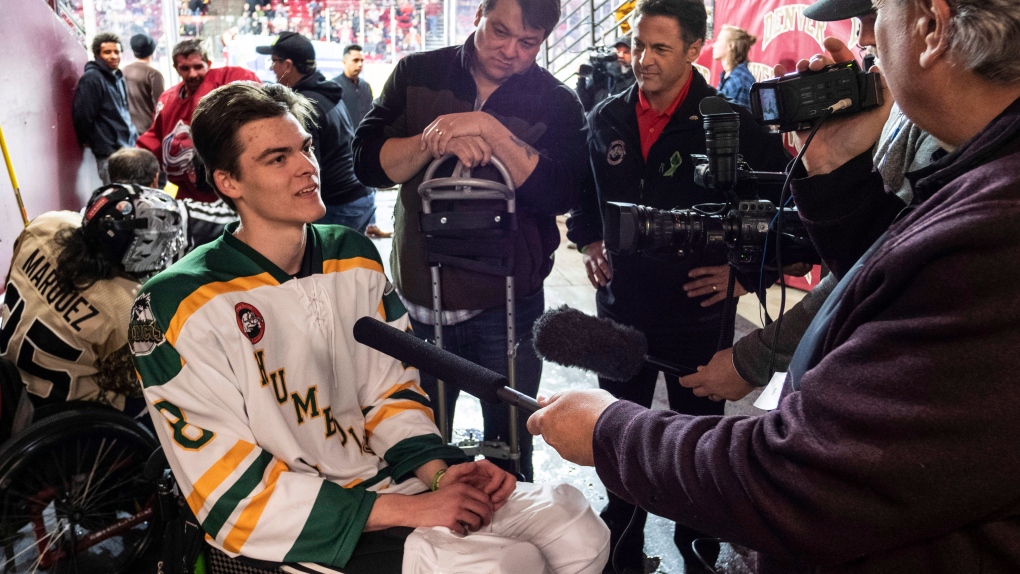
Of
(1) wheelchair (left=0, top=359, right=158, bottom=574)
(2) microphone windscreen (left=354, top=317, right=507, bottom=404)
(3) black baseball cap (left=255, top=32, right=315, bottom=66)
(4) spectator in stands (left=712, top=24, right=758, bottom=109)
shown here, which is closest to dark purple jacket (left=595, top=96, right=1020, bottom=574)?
(2) microphone windscreen (left=354, top=317, right=507, bottom=404)

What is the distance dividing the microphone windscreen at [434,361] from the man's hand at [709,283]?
3.09ft

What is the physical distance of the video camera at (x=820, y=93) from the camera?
1.15 m

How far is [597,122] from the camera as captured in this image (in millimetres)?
2293

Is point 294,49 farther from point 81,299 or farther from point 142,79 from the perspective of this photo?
point 142,79

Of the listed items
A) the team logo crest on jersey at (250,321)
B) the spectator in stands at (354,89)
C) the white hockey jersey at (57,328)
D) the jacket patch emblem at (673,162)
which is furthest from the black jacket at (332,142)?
the spectator in stands at (354,89)

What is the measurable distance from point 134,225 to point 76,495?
81 cm

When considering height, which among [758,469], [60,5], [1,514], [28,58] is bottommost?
[1,514]

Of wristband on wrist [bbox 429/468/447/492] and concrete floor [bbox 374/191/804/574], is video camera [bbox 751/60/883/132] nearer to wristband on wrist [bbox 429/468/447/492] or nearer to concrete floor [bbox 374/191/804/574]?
wristband on wrist [bbox 429/468/447/492]

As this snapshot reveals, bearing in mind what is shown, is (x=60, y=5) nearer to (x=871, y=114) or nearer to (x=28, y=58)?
(x=28, y=58)

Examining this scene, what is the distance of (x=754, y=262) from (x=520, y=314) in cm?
88

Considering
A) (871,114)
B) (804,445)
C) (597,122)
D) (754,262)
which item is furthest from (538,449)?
(804,445)

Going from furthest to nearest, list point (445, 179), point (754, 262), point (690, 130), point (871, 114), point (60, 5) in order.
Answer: point (60, 5)
point (690, 130)
point (445, 179)
point (754, 262)
point (871, 114)

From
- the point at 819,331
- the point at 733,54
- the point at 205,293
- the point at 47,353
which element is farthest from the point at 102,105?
the point at 819,331

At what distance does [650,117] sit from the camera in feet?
7.23
